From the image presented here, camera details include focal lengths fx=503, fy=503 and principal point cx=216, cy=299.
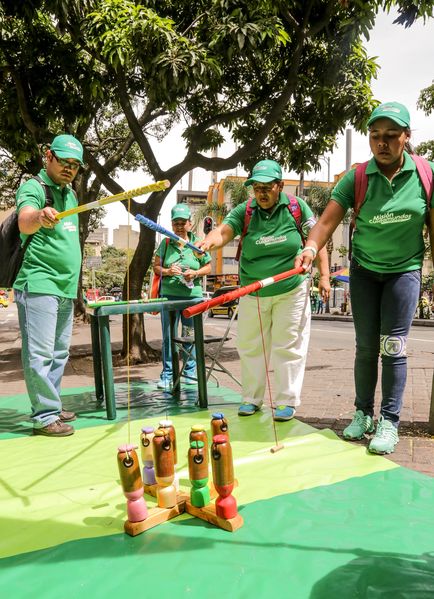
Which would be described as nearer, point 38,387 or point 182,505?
point 182,505

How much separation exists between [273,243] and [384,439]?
153 centimetres

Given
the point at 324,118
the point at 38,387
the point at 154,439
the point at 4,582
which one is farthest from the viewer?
the point at 324,118

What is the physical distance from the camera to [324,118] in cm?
806

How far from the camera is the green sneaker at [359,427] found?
3285 mm

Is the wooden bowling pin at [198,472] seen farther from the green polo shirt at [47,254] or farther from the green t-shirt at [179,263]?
the green t-shirt at [179,263]

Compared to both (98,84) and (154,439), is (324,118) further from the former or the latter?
(154,439)

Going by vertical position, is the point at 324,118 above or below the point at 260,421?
above

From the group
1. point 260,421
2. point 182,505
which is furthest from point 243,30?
point 182,505

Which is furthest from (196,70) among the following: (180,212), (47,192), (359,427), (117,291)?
(117,291)

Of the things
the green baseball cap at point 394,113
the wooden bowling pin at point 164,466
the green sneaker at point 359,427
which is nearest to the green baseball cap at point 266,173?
the green baseball cap at point 394,113

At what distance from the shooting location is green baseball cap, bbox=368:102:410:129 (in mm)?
2893

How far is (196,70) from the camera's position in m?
5.77

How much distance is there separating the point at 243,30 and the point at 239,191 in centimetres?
2268

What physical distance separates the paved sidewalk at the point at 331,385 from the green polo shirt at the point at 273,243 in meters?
1.20
